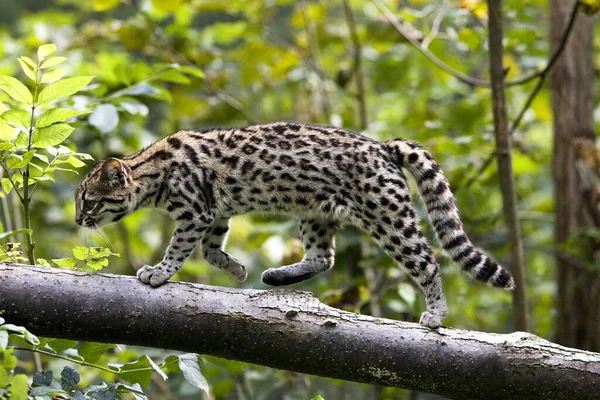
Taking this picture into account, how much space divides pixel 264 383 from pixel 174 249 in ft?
14.0

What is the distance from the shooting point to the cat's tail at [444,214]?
520 cm

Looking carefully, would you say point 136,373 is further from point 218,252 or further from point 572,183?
point 572,183

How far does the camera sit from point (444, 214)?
5.56 m

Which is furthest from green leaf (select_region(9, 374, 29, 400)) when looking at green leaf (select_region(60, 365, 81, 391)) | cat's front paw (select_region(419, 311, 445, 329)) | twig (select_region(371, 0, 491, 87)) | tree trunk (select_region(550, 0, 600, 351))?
tree trunk (select_region(550, 0, 600, 351))

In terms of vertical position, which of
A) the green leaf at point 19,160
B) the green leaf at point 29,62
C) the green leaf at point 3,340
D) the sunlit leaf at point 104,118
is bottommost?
the green leaf at point 3,340

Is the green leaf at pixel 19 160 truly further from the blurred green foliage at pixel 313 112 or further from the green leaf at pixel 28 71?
the blurred green foliage at pixel 313 112

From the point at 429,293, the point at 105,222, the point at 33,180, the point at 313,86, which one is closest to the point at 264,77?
the point at 313,86

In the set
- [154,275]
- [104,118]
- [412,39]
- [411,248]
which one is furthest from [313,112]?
[154,275]

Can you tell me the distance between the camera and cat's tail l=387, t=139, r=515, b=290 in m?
5.20

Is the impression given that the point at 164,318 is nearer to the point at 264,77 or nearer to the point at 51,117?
the point at 51,117

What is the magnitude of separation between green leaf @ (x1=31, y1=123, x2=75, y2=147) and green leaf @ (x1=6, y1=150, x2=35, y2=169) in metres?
0.11

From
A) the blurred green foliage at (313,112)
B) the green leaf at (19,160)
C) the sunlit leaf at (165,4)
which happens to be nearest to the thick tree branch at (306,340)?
the green leaf at (19,160)

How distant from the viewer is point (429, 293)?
17.8ft

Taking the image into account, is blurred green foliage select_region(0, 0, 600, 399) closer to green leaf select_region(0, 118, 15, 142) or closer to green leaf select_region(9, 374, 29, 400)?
green leaf select_region(0, 118, 15, 142)
